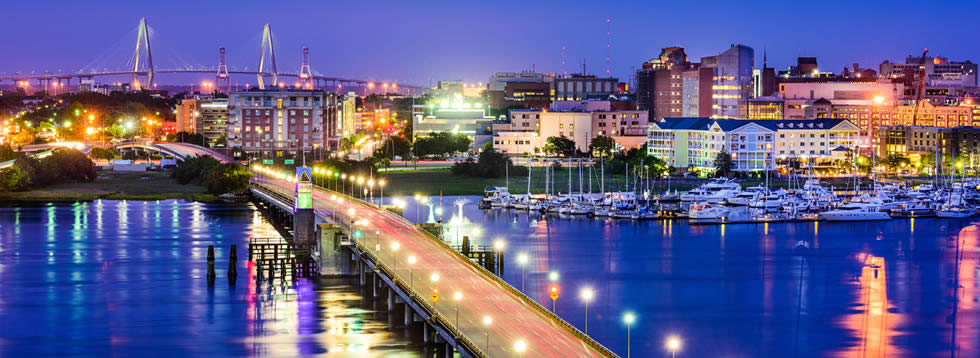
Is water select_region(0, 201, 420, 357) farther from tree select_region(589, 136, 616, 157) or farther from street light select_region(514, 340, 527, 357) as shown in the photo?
tree select_region(589, 136, 616, 157)

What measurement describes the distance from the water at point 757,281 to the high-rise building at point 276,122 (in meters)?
28.1

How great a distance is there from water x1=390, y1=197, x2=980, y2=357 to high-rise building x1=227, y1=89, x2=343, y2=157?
92.1 feet

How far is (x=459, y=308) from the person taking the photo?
18.1m

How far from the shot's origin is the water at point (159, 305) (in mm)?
19547

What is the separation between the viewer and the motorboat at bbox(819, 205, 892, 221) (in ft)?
132

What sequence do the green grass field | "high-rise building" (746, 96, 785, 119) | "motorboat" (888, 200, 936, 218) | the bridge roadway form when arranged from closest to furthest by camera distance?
the bridge roadway
"motorboat" (888, 200, 936, 218)
the green grass field
"high-rise building" (746, 96, 785, 119)

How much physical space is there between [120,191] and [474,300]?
33430 mm

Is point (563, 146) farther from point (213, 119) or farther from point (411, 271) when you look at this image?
point (411, 271)

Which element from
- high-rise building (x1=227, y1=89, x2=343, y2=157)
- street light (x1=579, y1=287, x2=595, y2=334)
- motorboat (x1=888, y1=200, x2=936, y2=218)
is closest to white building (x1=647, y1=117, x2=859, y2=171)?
motorboat (x1=888, y1=200, x2=936, y2=218)

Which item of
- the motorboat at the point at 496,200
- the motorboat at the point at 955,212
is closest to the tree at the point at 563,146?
the motorboat at the point at 496,200

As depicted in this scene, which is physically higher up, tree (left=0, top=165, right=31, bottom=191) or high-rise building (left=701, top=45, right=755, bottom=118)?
high-rise building (left=701, top=45, right=755, bottom=118)

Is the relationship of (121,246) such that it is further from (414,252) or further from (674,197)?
(674,197)

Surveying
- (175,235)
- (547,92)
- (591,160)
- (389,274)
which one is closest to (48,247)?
(175,235)

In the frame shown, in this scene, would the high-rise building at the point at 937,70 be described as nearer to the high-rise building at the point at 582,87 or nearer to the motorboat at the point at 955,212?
the high-rise building at the point at 582,87
